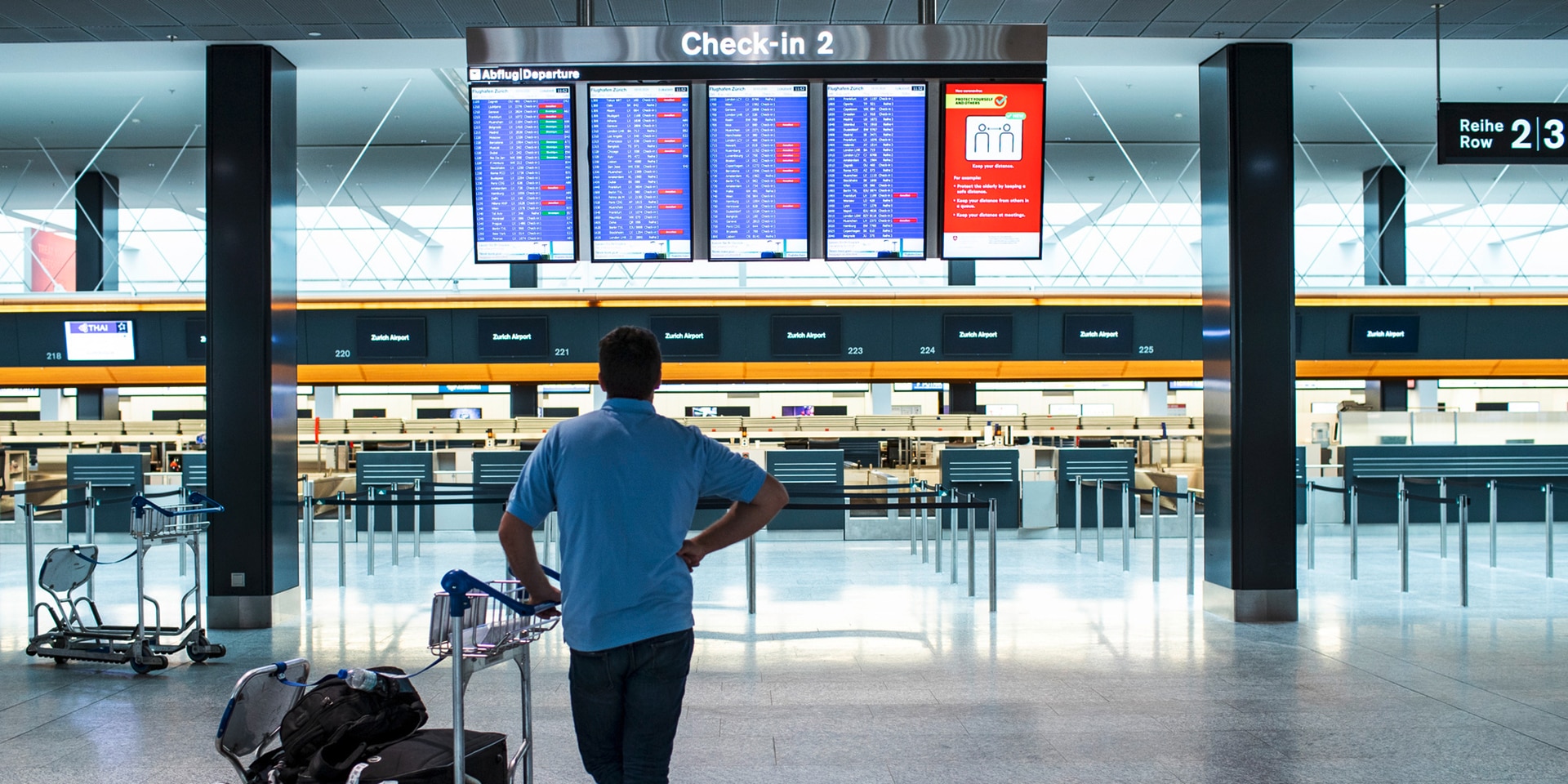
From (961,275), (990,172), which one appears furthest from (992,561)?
(961,275)

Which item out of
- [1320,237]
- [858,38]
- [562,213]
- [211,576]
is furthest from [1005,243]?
[1320,237]

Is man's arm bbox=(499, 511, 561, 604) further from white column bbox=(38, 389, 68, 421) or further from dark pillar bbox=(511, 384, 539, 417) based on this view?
white column bbox=(38, 389, 68, 421)

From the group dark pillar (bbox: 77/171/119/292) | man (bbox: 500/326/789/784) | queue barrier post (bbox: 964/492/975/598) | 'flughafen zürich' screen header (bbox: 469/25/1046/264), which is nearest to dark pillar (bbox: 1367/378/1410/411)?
queue barrier post (bbox: 964/492/975/598)

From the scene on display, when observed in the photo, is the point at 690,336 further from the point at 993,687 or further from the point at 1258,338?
the point at 993,687

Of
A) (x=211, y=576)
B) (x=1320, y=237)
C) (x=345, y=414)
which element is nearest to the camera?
(x=211, y=576)

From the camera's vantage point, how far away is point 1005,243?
4719 mm

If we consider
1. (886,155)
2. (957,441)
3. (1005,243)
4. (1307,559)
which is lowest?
(1307,559)

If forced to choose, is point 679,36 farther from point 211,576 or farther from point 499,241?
point 211,576

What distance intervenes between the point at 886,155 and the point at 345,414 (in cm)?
1084

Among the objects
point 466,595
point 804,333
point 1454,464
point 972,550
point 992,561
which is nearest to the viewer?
point 466,595

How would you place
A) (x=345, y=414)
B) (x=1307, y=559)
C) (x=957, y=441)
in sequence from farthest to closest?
1. (x=345, y=414)
2. (x=957, y=441)
3. (x=1307, y=559)

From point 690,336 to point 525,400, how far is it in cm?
244

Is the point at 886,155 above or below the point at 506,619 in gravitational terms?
above

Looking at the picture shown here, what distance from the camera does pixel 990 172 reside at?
15.4 feet
